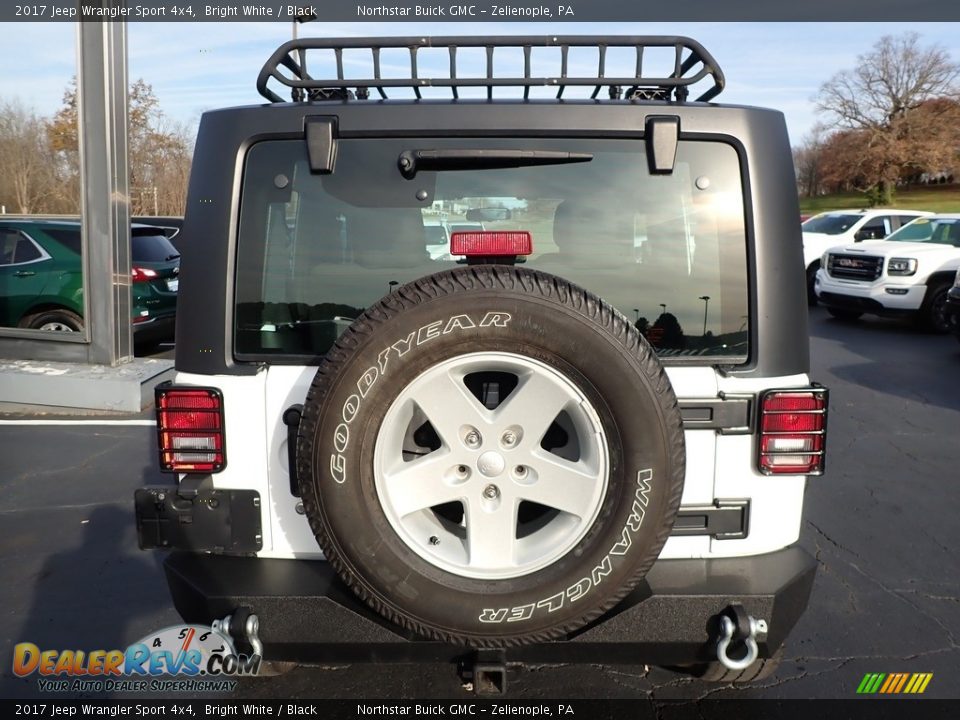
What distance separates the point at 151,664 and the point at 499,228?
1.85 m

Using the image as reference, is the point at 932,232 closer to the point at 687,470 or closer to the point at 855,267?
the point at 855,267

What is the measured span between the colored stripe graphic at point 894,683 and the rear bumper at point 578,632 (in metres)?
0.90

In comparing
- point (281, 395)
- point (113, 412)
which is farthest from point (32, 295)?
point (281, 395)

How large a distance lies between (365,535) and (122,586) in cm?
234

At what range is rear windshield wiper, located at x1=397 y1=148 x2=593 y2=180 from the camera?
7.38ft

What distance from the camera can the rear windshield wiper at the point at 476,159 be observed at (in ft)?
7.38

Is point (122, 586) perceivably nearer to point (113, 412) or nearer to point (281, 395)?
point (281, 395)

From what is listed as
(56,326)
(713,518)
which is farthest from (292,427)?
(56,326)

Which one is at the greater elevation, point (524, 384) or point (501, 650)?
point (524, 384)

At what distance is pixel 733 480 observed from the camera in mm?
2346

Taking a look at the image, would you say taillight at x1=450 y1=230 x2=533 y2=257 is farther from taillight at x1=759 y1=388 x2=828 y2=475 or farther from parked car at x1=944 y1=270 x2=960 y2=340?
parked car at x1=944 y1=270 x2=960 y2=340

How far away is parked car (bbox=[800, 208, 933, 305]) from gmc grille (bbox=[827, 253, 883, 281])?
199 centimetres

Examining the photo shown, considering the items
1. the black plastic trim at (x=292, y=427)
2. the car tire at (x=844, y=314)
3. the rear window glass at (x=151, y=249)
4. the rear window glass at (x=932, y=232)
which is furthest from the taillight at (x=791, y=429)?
the rear window glass at (x=932, y=232)

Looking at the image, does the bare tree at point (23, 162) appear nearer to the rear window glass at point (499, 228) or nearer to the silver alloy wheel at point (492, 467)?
the rear window glass at point (499, 228)
